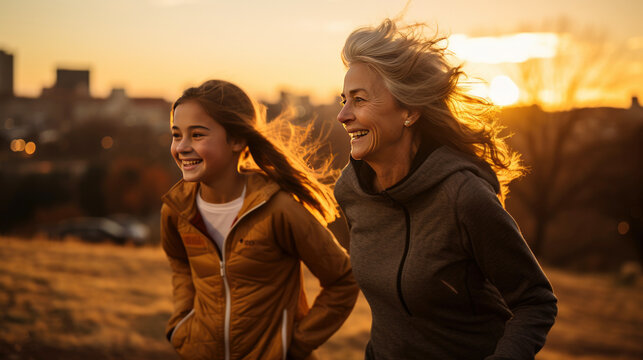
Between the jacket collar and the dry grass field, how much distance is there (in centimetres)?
236

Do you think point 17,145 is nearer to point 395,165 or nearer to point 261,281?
point 261,281

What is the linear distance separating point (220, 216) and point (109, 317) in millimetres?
3336

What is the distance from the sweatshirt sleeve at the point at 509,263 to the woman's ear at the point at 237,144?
5.32 feet

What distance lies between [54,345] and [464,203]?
4309 mm

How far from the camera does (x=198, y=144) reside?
3072mm

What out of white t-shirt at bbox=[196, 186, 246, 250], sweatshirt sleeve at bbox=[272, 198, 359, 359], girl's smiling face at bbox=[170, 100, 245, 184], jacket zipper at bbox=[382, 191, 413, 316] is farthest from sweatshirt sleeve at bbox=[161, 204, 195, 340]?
jacket zipper at bbox=[382, 191, 413, 316]

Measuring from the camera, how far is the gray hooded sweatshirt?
2021 millimetres

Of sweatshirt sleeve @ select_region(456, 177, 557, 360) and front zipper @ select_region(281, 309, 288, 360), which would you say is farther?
front zipper @ select_region(281, 309, 288, 360)

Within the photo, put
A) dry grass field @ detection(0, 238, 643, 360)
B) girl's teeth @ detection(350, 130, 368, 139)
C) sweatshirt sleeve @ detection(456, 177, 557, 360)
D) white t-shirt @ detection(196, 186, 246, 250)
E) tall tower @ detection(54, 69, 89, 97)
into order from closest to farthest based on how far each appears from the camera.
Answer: sweatshirt sleeve @ detection(456, 177, 557, 360) → girl's teeth @ detection(350, 130, 368, 139) → white t-shirt @ detection(196, 186, 246, 250) → dry grass field @ detection(0, 238, 643, 360) → tall tower @ detection(54, 69, 89, 97)

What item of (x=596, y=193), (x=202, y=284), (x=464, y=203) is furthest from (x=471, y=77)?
(x=596, y=193)

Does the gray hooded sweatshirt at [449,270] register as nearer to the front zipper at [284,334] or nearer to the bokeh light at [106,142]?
the front zipper at [284,334]

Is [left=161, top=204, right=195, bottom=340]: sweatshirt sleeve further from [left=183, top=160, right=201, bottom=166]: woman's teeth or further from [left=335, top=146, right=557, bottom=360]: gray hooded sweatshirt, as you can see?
[left=335, top=146, right=557, bottom=360]: gray hooded sweatshirt

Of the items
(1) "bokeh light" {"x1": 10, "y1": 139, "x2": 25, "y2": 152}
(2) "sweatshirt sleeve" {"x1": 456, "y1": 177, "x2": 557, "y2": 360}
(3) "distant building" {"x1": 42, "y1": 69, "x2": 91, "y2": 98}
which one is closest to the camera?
(2) "sweatshirt sleeve" {"x1": 456, "y1": 177, "x2": 557, "y2": 360}

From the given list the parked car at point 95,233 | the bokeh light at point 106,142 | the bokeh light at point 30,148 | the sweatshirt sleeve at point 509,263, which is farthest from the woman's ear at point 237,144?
the bokeh light at point 30,148
